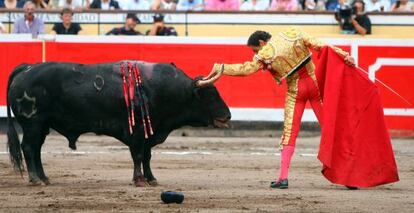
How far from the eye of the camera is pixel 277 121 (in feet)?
57.9

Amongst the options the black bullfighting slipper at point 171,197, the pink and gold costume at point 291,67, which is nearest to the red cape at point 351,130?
the pink and gold costume at point 291,67

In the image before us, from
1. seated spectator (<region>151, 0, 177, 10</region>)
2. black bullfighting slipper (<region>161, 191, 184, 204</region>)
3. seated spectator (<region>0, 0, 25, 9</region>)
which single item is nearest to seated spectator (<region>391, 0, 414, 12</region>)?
seated spectator (<region>151, 0, 177, 10</region>)

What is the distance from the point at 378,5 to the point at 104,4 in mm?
4463

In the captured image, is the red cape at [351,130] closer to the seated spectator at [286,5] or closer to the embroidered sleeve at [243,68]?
the embroidered sleeve at [243,68]

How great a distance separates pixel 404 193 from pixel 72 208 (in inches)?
126

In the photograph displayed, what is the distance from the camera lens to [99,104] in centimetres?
1131

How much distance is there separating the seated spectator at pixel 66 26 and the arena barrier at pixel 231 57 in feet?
1.97

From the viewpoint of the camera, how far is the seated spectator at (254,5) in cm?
1914

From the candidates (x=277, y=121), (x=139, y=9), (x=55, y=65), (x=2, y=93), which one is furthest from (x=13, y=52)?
(x=55, y=65)

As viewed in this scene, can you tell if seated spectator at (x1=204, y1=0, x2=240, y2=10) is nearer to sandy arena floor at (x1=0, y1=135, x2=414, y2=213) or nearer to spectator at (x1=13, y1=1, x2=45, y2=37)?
spectator at (x1=13, y1=1, x2=45, y2=37)

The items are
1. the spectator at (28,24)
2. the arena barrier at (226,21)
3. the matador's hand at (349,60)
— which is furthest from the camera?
the arena barrier at (226,21)

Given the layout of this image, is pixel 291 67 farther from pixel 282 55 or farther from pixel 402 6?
pixel 402 6

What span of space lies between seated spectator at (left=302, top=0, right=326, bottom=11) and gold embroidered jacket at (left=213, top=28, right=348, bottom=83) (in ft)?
27.1

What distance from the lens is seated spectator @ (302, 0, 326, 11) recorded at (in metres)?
19.3
